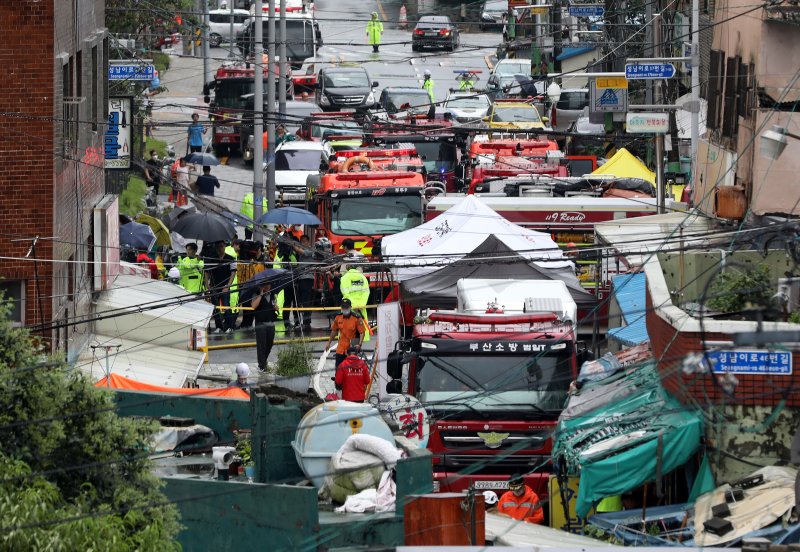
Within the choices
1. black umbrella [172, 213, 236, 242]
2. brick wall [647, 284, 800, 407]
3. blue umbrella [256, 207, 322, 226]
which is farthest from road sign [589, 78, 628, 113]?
brick wall [647, 284, 800, 407]

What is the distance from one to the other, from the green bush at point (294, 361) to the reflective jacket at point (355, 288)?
2.17 m

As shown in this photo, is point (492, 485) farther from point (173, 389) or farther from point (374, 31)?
point (374, 31)

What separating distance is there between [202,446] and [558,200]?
1376 cm

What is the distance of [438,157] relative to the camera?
38656 millimetres

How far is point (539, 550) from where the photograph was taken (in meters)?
12.2

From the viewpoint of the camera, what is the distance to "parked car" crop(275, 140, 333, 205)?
1500 inches

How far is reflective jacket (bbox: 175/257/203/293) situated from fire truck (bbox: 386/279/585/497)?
8169 mm

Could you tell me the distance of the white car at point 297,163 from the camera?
3810cm

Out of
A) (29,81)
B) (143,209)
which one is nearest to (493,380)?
(29,81)

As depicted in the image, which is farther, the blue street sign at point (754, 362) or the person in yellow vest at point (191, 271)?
the person in yellow vest at point (191, 271)

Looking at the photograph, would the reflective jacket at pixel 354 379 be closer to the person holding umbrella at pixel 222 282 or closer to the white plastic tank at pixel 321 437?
the white plastic tank at pixel 321 437

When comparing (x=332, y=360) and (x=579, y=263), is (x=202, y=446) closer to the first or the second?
(x=332, y=360)

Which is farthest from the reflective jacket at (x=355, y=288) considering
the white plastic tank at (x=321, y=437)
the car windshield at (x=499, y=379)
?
the white plastic tank at (x=321, y=437)

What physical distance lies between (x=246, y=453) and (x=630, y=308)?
8608mm
